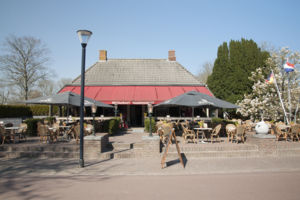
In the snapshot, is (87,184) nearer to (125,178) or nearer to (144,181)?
(125,178)

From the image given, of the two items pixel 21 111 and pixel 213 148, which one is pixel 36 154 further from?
pixel 21 111

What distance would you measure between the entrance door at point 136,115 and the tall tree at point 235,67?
9.63 m

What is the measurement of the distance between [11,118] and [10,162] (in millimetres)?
18621

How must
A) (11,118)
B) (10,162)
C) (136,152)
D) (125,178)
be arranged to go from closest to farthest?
1. (125,178)
2. (10,162)
3. (136,152)
4. (11,118)

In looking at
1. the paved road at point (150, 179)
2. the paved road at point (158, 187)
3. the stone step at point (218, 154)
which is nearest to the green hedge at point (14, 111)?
the paved road at point (150, 179)

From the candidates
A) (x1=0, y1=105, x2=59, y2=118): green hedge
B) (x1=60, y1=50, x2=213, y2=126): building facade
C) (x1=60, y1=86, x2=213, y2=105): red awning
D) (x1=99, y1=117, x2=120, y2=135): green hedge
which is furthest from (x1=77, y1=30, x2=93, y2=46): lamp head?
(x1=0, y1=105, x2=59, y2=118): green hedge

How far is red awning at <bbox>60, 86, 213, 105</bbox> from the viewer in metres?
17.4

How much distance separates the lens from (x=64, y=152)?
8.27m

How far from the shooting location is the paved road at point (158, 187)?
4504 millimetres

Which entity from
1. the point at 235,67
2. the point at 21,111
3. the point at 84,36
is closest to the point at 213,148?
the point at 84,36

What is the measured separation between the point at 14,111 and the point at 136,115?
47.0 feet

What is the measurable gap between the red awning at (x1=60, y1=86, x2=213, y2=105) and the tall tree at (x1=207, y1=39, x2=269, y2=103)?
191 inches

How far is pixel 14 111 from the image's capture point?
23812 millimetres

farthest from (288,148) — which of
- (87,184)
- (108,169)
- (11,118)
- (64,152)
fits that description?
(11,118)
